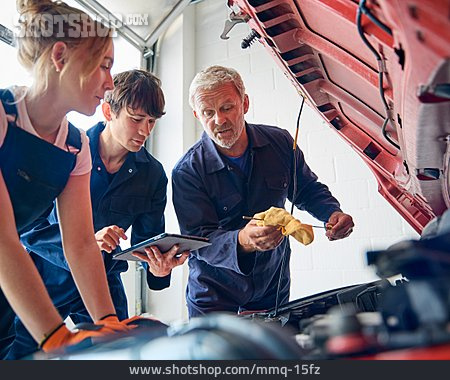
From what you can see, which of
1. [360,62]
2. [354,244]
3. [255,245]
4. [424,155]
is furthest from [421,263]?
[354,244]

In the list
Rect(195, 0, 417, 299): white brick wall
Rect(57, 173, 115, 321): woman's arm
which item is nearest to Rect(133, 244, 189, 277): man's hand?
Rect(57, 173, 115, 321): woman's arm

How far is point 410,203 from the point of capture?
986 mm

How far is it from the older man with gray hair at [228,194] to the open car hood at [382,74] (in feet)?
0.69

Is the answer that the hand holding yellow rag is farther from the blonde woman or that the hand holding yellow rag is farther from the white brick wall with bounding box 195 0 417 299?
the white brick wall with bounding box 195 0 417 299

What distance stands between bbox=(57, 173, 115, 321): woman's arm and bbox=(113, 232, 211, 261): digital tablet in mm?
81

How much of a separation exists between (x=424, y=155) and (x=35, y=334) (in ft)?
1.97

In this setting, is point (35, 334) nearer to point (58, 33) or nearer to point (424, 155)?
point (58, 33)

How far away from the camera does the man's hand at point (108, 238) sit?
2.51ft

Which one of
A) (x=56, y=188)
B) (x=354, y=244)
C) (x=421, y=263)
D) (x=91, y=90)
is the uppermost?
(x=91, y=90)

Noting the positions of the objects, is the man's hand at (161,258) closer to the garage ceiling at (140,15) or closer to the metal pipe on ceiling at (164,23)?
the garage ceiling at (140,15)

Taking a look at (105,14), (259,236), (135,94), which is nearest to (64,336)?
(259,236)

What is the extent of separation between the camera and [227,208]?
1.07 meters

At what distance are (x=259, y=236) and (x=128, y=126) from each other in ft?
1.25

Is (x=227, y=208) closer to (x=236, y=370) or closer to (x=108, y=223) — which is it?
(x=108, y=223)
